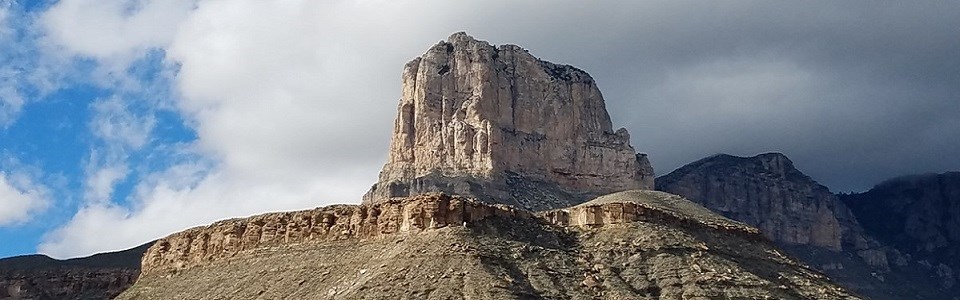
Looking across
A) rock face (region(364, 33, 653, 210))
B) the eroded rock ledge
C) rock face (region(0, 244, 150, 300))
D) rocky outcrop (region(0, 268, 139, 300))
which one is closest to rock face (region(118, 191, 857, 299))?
the eroded rock ledge

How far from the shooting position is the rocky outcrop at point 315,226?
2452 inches

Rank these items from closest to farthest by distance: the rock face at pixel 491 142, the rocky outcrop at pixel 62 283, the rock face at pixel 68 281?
the rock face at pixel 68 281 < the rocky outcrop at pixel 62 283 < the rock face at pixel 491 142

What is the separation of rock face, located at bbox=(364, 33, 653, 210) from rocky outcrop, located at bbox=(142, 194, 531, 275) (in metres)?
92.4

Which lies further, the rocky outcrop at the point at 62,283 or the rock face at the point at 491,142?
the rock face at the point at 491,142

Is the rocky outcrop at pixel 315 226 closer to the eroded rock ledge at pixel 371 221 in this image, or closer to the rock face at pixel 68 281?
the eroded rock ledge at pixel 371 221

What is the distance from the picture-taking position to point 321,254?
64875mm

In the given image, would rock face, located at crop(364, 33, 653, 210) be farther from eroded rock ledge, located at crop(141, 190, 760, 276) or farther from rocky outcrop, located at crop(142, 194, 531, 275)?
eroded rock ledge, located at crop(141, 190, 760, 276)

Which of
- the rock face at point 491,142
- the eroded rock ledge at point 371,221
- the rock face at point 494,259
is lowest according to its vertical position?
the rock face at point 494,259

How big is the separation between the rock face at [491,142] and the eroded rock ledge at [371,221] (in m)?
94.3

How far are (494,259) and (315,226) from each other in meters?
16.5

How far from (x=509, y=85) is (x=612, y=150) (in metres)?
20.1

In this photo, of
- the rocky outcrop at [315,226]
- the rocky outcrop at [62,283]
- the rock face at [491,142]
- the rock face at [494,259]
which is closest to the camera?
the rock face at [494,259]

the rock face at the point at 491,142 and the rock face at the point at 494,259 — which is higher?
the rock face at the point at 491,142

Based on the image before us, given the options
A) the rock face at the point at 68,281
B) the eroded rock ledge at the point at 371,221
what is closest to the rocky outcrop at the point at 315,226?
the eroded rock ledge at the point at 371,221
